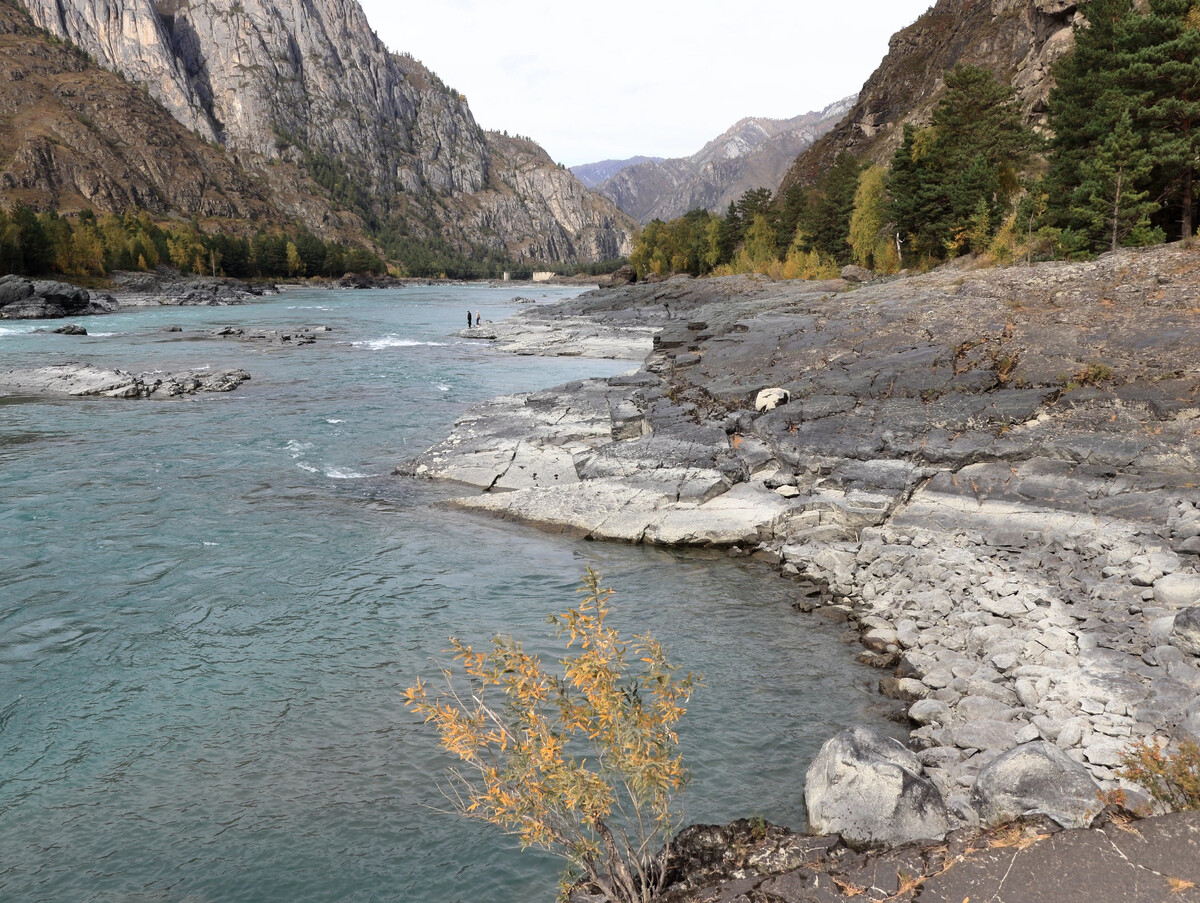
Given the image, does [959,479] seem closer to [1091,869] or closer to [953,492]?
[953,492]

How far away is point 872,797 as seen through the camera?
852 cm

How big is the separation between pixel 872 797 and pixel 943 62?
164293 millimetres

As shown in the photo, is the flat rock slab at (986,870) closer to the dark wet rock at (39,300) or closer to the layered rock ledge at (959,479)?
the layered rock ledge at (959,479)

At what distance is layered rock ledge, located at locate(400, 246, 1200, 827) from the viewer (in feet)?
40.2

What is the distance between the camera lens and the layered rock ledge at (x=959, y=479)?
12250mm

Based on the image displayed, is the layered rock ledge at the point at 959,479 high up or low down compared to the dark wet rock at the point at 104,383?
down

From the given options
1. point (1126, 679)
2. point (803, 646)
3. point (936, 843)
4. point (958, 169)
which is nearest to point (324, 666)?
point (803, 646)

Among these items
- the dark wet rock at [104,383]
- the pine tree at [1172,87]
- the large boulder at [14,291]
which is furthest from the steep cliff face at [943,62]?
the large boulder at [14,291]

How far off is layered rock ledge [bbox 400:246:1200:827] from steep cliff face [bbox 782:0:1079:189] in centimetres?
7013

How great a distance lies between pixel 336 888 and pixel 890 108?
17692 cm

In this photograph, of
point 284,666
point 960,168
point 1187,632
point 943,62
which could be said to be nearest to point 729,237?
point 943,62

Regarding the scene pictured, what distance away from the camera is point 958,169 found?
64438 mm

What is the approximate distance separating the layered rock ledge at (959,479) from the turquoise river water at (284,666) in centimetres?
183

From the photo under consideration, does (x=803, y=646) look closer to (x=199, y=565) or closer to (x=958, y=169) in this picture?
(x=199, y=565)
